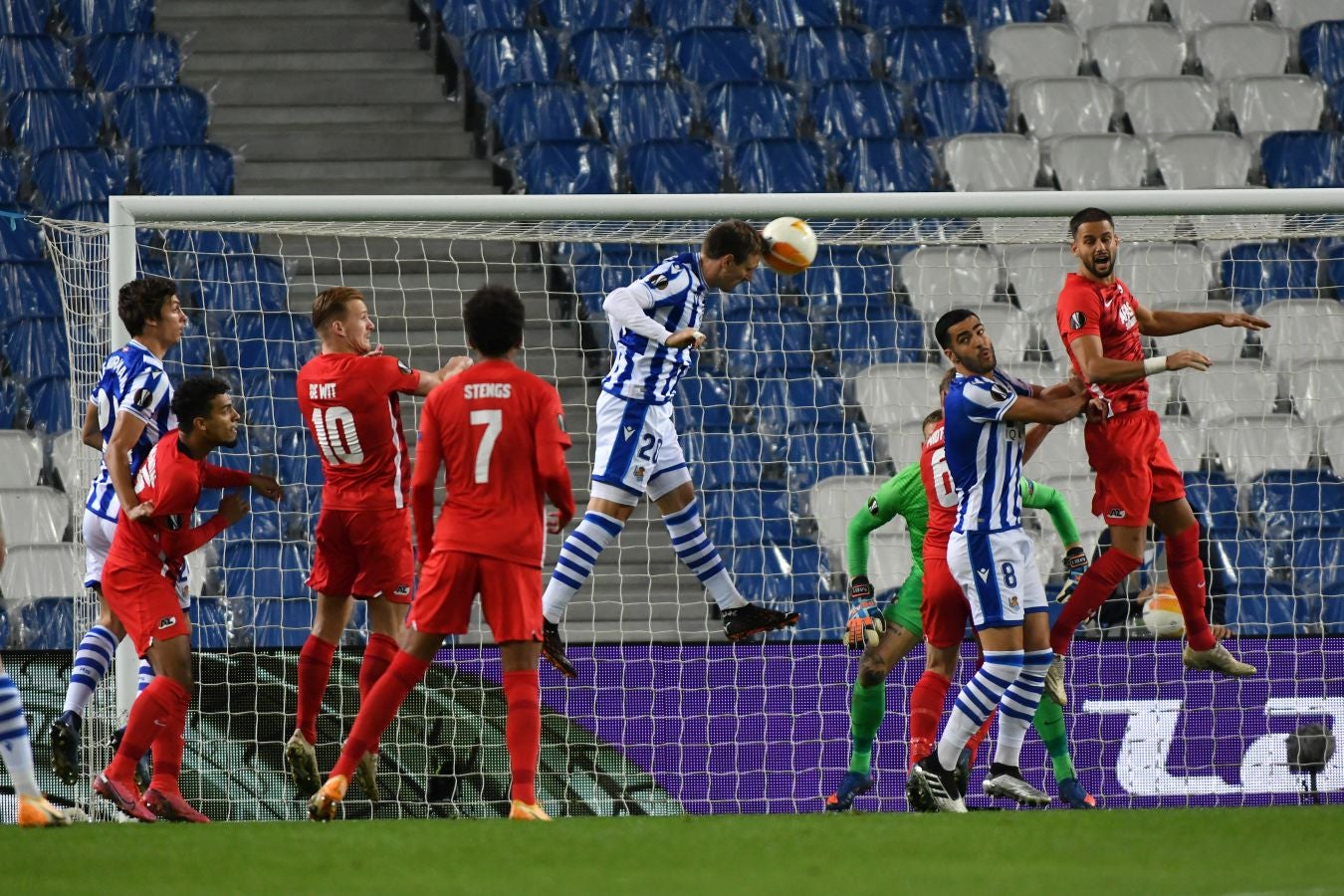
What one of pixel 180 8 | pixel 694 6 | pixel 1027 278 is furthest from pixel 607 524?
pixel 180 8

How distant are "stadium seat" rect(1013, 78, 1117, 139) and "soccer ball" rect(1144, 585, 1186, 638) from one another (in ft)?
17.4

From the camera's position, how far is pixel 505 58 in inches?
516

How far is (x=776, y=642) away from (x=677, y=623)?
4.72 feet

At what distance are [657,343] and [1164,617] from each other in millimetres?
3021

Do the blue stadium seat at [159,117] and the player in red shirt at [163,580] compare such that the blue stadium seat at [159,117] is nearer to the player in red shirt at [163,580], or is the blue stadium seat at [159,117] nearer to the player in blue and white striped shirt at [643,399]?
the player in red shirt at [163,580]

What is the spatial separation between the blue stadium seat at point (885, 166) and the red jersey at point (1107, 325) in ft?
16.3

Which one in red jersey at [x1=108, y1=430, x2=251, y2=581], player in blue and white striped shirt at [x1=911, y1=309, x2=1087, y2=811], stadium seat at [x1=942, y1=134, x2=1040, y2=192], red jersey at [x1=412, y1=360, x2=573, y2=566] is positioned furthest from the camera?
stadium seat at [x1=942, y1=134, x2=1040, y2=192]

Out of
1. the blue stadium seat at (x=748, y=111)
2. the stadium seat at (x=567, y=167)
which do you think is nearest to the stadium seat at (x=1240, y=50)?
the blue stadium seat at (x=748, y=111)

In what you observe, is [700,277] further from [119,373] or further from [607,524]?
[119,373]

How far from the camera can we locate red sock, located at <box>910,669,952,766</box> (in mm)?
7191

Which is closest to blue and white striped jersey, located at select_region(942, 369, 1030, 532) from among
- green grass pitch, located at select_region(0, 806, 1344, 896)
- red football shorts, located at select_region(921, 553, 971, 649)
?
red football shorts, located at select_region(921, 553, 971, 649)

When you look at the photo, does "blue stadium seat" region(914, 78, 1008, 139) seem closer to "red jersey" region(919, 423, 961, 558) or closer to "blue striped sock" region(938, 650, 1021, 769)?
"red jersey" region(919, 423, 961, 558)

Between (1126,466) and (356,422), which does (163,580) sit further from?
(1126,466)

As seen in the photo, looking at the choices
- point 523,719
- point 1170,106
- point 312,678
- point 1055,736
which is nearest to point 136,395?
point 312,678
